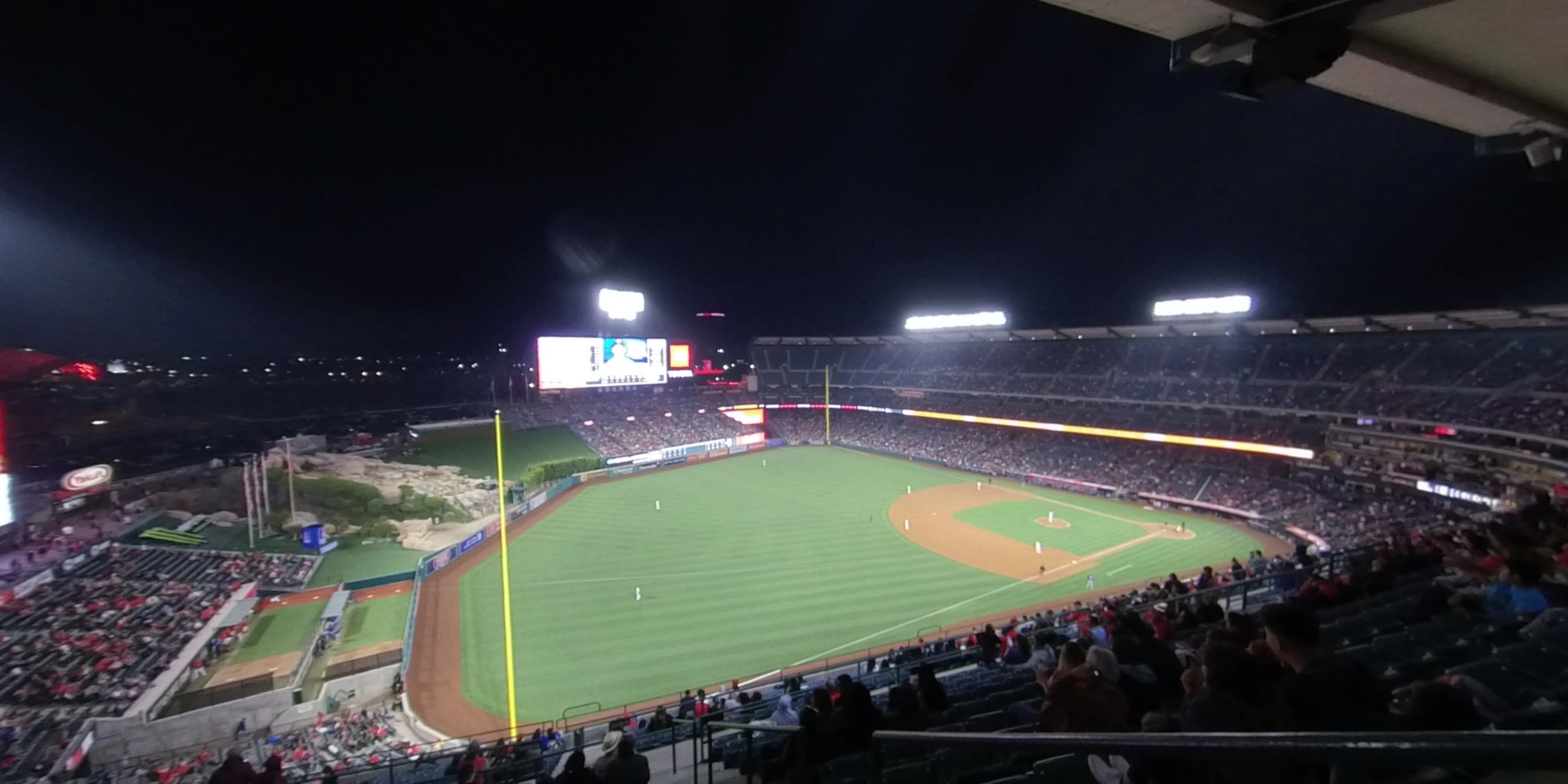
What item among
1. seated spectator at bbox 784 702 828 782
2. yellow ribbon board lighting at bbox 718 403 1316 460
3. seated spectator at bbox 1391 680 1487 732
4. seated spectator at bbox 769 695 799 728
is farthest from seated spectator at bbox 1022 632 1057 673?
yellow ribbon board lighting at bbox 718 403 1316 460

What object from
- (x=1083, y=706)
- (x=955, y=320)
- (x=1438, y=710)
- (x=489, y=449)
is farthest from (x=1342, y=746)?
(x=955, y=320)

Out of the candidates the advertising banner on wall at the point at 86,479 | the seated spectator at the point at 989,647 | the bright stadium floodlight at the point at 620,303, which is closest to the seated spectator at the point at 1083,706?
the seated spectator at the point at 989,647

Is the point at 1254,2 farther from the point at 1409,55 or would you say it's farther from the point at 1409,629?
the point at 1409,629

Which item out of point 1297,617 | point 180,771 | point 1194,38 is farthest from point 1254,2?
point 180,771

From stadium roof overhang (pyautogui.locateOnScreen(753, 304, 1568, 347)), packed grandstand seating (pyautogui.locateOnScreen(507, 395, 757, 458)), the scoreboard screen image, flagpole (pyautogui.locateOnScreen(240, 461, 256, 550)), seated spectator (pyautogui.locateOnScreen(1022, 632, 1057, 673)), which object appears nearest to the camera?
seated spectator (pyautogui.locateOnScreen(1022, 632, 1057, 673))

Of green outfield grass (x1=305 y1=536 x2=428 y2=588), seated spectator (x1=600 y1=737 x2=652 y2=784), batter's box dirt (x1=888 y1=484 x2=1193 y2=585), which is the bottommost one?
batter's box dirt (x1=888 y1=484 x2=1193 y2=585)

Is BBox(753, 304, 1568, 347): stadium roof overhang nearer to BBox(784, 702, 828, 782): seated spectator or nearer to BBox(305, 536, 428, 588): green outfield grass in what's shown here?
BBox(784, 702, 828, 782): seated spectator
